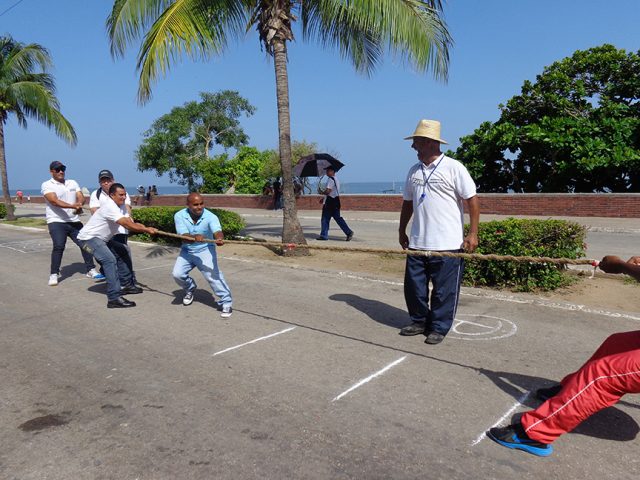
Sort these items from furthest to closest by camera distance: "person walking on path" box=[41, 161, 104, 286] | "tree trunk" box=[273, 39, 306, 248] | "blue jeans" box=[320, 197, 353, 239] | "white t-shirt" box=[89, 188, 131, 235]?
"blue jeans" box=[320, 197, 353, 239] < "tree trunk" box=[273, 39, 306, 248] < "person walking on path" box=[41, 161, 104, 286] < "white t-shirt" box=[89, 188, 131, 235]

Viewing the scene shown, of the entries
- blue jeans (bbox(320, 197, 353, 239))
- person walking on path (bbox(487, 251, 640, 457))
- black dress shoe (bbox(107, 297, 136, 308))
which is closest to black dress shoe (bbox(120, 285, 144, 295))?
black dress shoe (bbox(107, 297, 136, 308))

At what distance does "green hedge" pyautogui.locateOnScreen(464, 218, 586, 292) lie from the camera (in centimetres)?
658

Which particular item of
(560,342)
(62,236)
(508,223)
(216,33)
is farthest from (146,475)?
(216,33)

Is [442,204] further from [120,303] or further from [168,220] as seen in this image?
[168,220]

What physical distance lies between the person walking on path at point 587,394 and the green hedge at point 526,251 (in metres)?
3.68

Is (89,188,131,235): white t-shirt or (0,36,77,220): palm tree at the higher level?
(0,36,77,220): palm tree

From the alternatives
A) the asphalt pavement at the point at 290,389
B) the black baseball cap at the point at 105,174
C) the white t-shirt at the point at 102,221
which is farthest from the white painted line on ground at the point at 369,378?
the black baseball cap at the point at 105,174

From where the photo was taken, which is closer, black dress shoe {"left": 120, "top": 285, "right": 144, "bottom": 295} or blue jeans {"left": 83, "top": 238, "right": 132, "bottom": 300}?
blue jeans {"left": 83, "top": 238, "right": 132, "bottom": 300}

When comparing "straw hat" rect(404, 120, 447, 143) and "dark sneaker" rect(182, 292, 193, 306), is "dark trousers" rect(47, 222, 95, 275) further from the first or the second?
"straw hat" rect(404, 120, 447, 143)

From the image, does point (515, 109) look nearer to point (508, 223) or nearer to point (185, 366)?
point (508, 223)

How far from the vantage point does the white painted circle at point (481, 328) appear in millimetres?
5066

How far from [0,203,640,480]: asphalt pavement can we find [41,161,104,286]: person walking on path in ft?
4.43

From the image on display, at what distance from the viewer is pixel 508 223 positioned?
23.3ft

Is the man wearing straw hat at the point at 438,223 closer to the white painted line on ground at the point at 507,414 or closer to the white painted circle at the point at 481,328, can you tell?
the white painted circle at the point at 481,328
